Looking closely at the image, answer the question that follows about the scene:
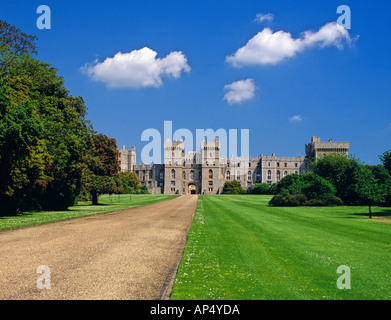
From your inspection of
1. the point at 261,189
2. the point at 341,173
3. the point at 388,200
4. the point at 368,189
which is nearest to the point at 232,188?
the point at 261,189

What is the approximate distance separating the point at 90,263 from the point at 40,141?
64.2ft

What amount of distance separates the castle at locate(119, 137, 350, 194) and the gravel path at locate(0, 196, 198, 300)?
106 m

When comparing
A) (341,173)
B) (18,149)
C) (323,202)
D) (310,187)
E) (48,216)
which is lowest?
(323,202)

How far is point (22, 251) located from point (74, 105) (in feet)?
95.3

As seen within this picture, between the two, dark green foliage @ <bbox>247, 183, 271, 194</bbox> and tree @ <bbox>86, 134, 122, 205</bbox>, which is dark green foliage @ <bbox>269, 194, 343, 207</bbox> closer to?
tree @ <bbox>86, 134, 122, 205</bbox>

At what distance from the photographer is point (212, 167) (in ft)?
403

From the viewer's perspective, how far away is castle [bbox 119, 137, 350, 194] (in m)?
122

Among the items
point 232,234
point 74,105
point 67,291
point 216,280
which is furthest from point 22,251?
point 74,105

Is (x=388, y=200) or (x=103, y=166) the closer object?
(x=388, y=200)

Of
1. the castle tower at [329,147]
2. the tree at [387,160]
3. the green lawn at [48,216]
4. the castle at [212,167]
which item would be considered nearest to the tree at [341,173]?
the tree at [387,160]

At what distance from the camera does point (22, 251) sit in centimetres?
1189

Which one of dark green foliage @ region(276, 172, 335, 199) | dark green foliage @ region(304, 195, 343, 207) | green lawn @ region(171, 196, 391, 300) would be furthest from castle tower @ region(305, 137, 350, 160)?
green lawn @ region(171, 196, 391, 300)

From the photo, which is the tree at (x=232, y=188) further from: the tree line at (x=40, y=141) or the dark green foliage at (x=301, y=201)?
the tree line at (x=40, y=141)

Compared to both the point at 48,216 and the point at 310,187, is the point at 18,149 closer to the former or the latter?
the point at 48,216
